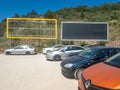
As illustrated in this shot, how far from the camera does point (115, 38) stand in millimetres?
43469

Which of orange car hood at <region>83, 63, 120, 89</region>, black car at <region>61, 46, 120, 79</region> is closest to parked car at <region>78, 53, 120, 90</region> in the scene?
orange car hood at <region>83, 63, 120, 89</region>

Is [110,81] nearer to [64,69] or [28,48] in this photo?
[64,69]

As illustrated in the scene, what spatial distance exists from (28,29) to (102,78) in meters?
28.8

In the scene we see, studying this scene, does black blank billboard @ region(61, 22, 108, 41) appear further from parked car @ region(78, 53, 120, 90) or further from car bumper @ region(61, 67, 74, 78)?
parked car @ region(78, 53, 120, 90)

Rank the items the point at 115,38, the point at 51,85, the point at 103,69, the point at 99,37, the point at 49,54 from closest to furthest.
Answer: the point at 103,69
the point at 51,85
the point at 49,54
the point at 99,37
the point at 115,38

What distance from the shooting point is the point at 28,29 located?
3369cm

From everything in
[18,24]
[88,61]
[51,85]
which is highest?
[18,24]

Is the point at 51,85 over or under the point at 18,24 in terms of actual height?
under

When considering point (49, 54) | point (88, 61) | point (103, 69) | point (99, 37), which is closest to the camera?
point (103, 69)

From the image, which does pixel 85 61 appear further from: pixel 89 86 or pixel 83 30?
pixel 83 30

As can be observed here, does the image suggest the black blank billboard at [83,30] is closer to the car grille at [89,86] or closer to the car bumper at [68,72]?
the car bumper at [68,72]

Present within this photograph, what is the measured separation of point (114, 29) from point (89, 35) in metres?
18.0

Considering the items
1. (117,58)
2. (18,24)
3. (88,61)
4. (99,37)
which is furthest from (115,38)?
(117,58)

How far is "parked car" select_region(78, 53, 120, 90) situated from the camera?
512 cm
